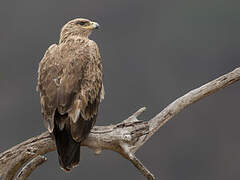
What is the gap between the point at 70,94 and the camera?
5.14m

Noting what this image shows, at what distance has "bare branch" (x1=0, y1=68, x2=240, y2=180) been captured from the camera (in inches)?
204

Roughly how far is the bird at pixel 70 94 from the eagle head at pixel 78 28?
268 mm

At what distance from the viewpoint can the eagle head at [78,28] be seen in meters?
5.91

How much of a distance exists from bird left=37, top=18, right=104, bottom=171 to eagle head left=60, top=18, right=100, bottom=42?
268 millimetres

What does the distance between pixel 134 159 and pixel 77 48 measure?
1.22 meters

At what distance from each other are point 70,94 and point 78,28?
3.29 feet

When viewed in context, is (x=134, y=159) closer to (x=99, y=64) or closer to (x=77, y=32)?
(x=99, y=64)

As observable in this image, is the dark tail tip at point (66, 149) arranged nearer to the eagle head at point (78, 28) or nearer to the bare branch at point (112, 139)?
the bare branch at point (112, 139)

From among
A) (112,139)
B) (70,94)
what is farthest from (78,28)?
(112,139)

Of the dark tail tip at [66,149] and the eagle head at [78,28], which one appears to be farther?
the eagle head at [78,28]

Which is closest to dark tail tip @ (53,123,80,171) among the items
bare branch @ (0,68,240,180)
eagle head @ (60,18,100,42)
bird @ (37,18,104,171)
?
bird @ (37,18,104,171)

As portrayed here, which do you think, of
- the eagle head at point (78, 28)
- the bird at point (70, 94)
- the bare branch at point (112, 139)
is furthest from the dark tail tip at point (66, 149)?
the eagle head at point (78, 28)

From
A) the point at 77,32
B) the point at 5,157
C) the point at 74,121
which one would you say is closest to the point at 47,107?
the point at 74,121

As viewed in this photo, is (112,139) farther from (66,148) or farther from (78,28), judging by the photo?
(78,28)
